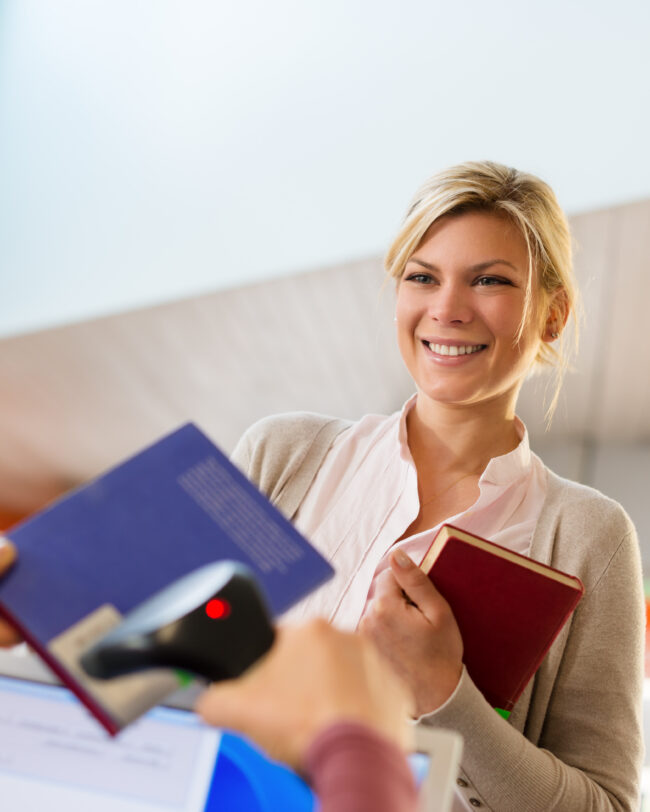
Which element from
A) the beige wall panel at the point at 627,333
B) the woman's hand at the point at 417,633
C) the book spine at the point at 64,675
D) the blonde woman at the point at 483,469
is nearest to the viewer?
the book spine at the point at 64,675

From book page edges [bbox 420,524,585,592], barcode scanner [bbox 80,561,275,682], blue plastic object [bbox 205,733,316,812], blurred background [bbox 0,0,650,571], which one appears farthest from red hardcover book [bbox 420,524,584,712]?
blurred background [bbox 0,0,650,571]

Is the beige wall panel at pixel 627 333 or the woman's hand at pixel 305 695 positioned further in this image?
the beige wall panel at pixel 627 333

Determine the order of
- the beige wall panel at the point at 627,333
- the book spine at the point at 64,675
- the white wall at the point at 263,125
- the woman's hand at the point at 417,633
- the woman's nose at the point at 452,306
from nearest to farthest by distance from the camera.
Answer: the book spine at the point at 64,675 < the woman's hand at the point at 417,633 < the woman's nose at the point at 452,306 < the white wall at the point at 263,125 < the beige wall panel at the point at 627,333

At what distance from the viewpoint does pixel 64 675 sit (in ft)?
1.49

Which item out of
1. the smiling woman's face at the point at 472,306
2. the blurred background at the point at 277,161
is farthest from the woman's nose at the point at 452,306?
the blurred background at the point at 277,161

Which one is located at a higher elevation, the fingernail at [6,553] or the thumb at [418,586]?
the fingernail at [6,553]

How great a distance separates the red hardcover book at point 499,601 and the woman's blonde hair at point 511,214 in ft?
1.48

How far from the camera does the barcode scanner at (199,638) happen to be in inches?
16.2

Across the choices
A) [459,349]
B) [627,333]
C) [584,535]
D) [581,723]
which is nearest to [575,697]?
[581,723]

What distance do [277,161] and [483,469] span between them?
2.43 m

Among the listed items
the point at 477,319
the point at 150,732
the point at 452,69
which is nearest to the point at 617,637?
the point at 477,319

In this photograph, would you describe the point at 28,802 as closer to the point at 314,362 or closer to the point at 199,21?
the point at 199,21

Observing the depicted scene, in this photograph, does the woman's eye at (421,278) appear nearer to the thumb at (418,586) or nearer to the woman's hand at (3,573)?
the thumb at (418,586)

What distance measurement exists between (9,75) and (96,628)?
13.1 ft
